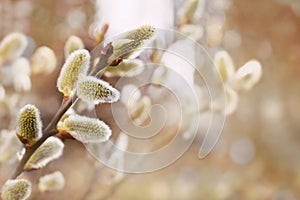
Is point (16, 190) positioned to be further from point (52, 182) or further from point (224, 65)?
point (224, 65)

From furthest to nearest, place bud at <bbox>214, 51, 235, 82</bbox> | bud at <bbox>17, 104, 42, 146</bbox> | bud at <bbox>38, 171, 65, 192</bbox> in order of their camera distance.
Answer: bud at <bbox>214, 51, 235, 82</bbox> < bud at <bbox>38, 171, 65, 192</bbox> < bud at <bbox>17, 104, 42, 146</bbox>

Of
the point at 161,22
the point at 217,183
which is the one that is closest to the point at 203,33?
the point at 161,22

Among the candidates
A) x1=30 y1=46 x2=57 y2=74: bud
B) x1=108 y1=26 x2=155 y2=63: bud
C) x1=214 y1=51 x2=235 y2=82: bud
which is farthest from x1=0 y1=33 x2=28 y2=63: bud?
x1=214 y1=51 x2=235 y2=82: bud

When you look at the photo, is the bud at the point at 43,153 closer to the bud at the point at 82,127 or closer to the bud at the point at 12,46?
the bud at the point at 82,127

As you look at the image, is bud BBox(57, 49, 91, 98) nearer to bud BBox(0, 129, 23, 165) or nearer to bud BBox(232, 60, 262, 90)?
bud BBox(0, 129, 23, 165)

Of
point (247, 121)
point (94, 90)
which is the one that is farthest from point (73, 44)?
point (247, 121)

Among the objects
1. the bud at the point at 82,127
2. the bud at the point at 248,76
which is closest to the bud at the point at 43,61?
the bud at the point at 82,127

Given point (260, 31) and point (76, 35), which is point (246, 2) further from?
point (76, 35)
